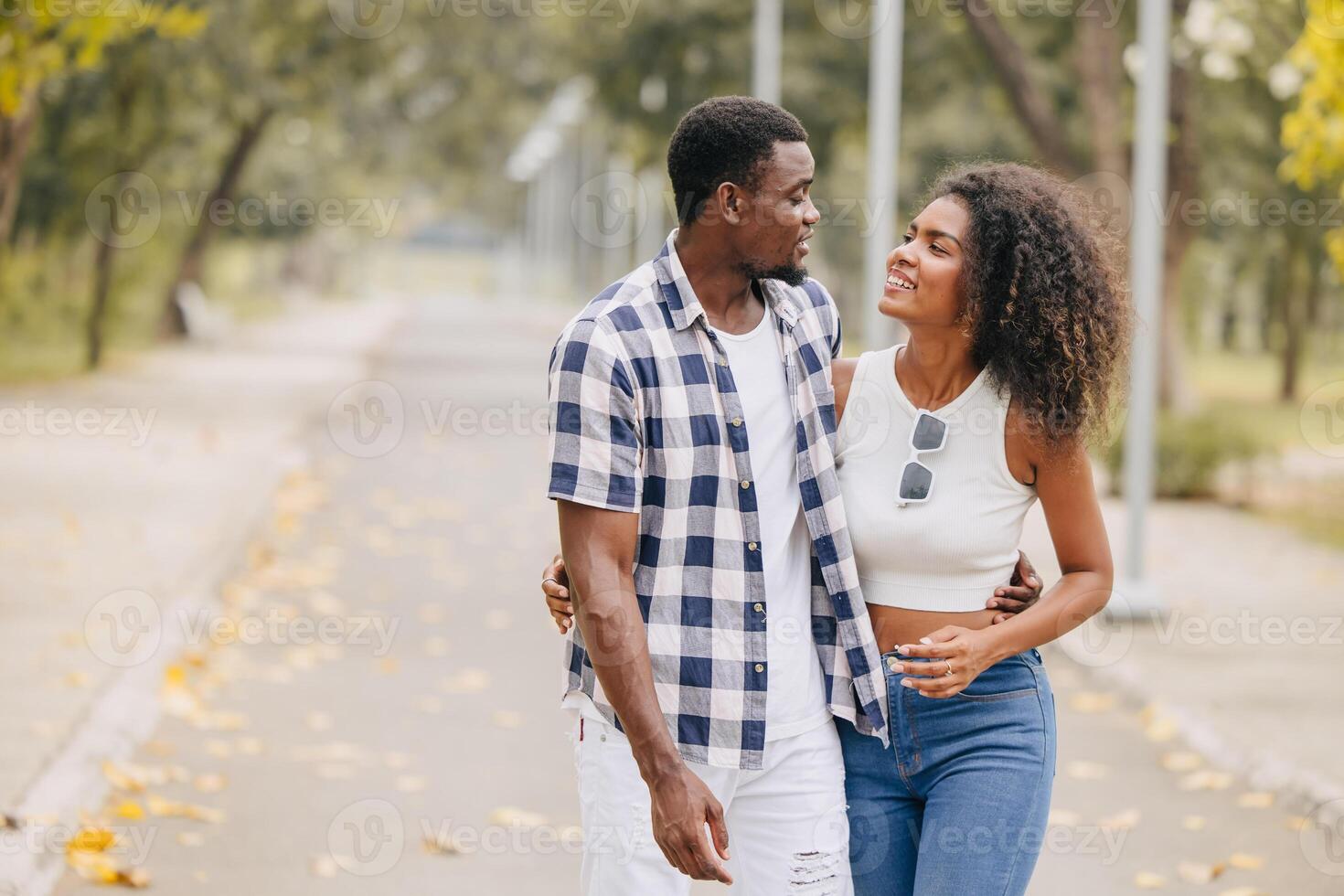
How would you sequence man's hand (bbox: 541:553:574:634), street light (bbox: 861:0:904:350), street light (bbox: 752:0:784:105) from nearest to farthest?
man's hand (bbox: 541:553:574:634)
street light (bbox: 861:0:904:350)
street light (bbox: 752:0:784:105)

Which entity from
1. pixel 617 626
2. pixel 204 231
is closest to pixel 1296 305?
pixel 204 231

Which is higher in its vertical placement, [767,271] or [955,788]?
[767,271]

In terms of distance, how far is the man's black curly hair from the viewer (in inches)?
118

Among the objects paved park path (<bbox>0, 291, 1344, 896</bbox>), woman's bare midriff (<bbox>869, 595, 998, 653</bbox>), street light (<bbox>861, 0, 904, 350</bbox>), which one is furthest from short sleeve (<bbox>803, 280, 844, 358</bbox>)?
street light (<bbox>861, 0, 904, 350</bbox>)

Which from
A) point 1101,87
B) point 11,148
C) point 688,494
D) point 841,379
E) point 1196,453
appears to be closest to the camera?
point 688,494

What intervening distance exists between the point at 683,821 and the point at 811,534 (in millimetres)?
557

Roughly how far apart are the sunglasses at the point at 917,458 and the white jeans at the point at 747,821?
45 cm

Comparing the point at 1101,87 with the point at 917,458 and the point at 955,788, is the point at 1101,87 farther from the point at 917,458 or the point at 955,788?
the point at 955,788

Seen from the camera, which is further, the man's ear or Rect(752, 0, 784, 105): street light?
Rect(752, 0, 784, 105): street light

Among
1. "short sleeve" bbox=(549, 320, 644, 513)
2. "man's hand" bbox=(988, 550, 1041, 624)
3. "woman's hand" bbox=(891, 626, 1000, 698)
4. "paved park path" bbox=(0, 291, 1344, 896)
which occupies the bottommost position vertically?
"paved park path" bbox=(0, 291, 1344, 896)

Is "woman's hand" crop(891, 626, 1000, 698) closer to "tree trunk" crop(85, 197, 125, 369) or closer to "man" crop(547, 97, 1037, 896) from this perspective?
"man" crop(547, 97, 1037, 896)

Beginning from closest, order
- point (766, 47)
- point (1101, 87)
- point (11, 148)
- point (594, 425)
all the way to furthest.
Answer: point (594, 425)
point (11, 148)
point (1101, 87)
point (766, 47)

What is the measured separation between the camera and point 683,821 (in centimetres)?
284

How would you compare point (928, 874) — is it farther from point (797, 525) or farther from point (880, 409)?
point (880, 409)
